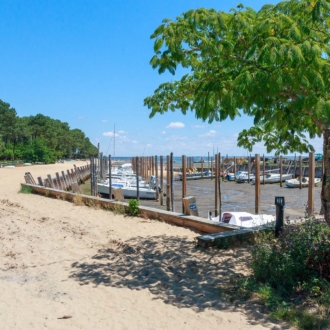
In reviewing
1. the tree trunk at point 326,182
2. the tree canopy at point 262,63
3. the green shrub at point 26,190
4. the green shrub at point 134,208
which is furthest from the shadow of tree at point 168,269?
the green shrub at point 26,190

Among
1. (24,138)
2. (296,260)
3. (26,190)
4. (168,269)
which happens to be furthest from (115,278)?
(24,138)

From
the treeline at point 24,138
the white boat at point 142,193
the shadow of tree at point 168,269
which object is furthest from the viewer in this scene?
the treeline at point 24,138

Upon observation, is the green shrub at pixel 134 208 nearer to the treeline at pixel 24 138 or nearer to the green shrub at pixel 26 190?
the green shrub at pixel 26 190

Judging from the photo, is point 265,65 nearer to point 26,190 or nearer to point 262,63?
point 262,63

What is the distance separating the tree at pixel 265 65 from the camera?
3.48 meters

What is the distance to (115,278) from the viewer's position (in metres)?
5.05

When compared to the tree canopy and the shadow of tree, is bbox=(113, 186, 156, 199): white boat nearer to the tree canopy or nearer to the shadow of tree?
the shadow of tree

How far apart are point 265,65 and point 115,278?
139 inches

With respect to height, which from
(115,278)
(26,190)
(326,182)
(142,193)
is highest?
(326,182)

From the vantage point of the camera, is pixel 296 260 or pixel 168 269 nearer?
pixel 296 260

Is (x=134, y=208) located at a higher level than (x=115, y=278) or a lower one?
higher

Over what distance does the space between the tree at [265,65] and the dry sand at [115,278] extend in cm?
197

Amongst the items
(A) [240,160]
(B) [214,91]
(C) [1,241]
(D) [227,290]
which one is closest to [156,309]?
(D) [227,290]

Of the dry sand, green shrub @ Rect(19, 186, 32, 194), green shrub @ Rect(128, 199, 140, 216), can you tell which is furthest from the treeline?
the dry sand
